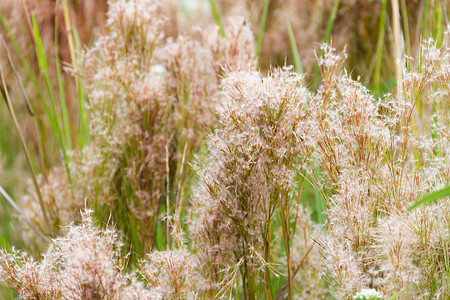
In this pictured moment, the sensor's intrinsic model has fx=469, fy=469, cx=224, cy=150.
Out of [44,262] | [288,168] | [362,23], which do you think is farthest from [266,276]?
[362,23]

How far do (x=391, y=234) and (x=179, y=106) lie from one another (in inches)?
17.3

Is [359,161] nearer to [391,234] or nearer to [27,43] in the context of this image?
[391,234]

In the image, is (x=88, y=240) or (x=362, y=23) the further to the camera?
(x=362, y=23)

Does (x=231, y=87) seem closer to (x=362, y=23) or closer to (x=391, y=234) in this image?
(x=391, y=234)

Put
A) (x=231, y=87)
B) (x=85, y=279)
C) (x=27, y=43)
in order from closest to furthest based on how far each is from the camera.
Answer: (x=85, y=279), (x=231, y=87), (x=27, y=43)

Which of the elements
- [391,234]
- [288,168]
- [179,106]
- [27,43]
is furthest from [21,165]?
Result: [391,234]

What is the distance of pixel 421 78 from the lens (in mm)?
519

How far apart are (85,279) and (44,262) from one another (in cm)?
9

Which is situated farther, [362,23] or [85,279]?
[362,23]

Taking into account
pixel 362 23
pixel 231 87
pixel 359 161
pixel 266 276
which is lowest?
pixel 266 276

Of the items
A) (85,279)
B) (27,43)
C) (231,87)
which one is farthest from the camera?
(27,43)

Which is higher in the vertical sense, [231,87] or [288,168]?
[231,87]

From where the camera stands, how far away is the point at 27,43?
1294mm

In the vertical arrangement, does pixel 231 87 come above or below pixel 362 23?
below
